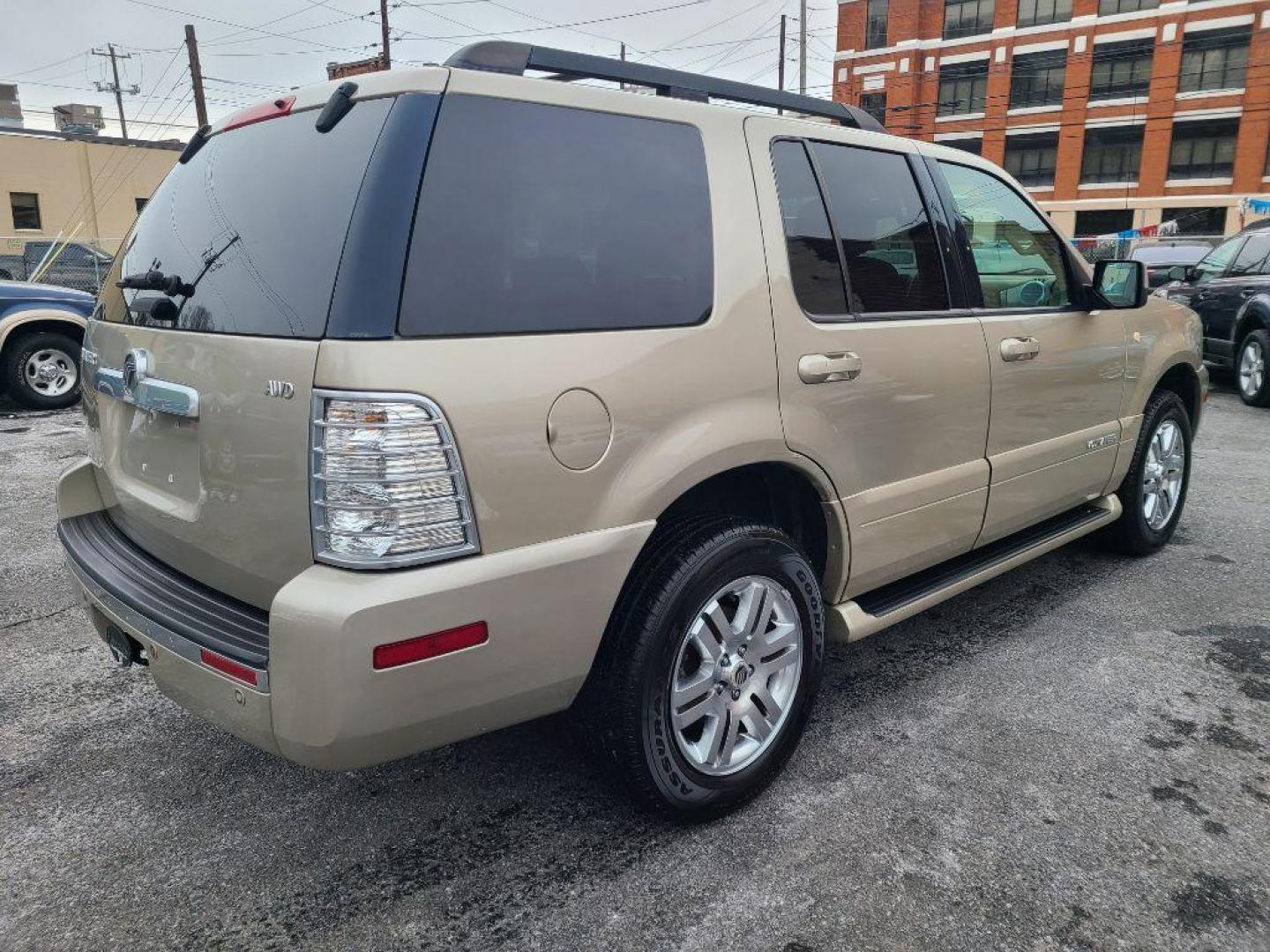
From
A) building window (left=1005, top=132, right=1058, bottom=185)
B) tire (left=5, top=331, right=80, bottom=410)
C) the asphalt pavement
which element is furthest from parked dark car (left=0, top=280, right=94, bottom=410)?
building window (left=1005, top=132, right=1058, bottom=185)

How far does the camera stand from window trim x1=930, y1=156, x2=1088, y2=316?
3.37m

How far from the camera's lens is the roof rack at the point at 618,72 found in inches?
87.7

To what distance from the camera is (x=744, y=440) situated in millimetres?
2447

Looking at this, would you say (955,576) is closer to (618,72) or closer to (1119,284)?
(1119,284)

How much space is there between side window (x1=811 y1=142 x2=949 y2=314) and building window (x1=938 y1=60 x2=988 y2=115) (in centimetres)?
4741

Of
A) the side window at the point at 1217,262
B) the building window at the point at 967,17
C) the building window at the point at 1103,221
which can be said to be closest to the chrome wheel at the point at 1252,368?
the side window at the point at 1217,262

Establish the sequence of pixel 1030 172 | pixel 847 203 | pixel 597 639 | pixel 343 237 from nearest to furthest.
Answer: pixel 343 237
pixel 597 639
pixel 847 203
pixel 1030 172

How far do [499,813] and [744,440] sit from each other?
1.24 metres

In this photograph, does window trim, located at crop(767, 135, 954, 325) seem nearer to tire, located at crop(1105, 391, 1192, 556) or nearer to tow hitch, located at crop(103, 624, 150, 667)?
tire, located at crop(1105, 391, 1192, 556)

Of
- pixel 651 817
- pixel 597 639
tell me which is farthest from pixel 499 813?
pixel 597 639

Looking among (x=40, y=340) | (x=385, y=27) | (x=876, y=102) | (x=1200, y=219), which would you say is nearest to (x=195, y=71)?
(x=385, y=27)

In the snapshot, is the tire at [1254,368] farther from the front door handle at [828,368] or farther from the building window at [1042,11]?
the building window at [1042,11]

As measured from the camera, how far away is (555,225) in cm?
215

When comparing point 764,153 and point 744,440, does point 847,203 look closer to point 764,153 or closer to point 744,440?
point 764,153
